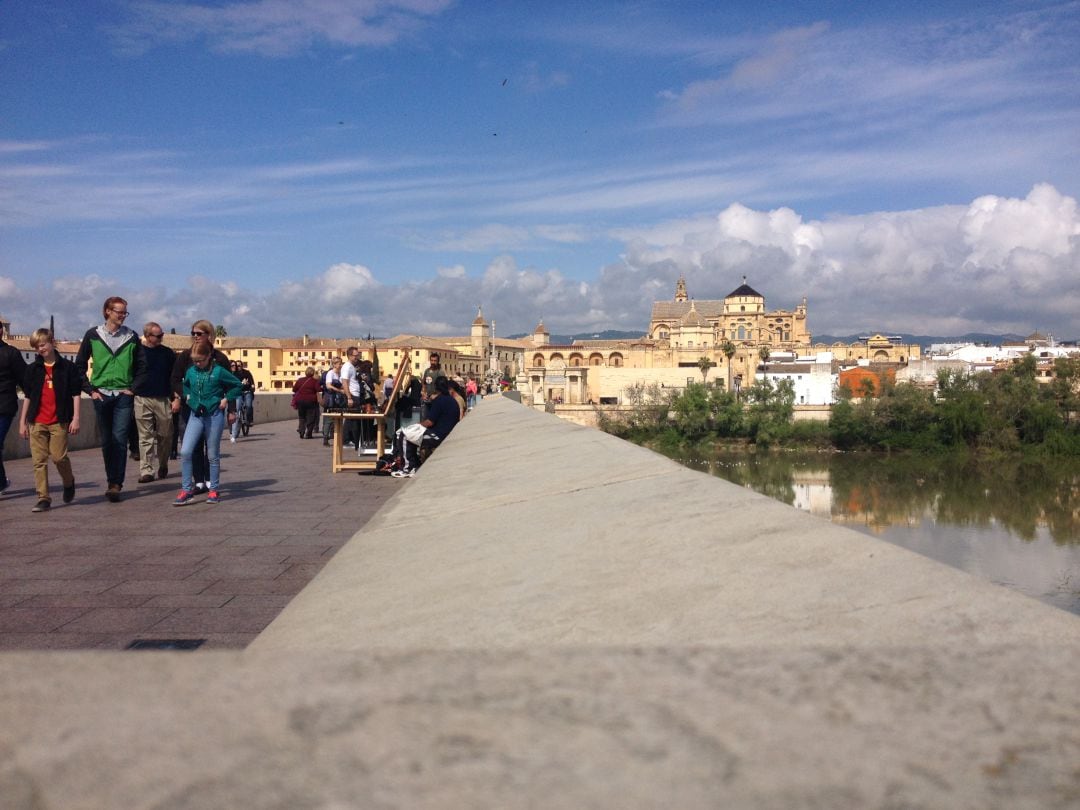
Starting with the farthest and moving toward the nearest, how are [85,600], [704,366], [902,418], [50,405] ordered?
1. [704,366]
2. [902,418]
3. [50,405]
4. [85,600]

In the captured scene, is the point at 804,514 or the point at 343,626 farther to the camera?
the point at 804,514

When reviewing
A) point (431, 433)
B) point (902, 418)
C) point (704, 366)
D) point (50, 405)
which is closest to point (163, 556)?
point (50, 405)

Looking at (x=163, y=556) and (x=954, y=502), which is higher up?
(x=163, y=556)

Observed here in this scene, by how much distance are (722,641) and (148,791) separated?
75cm

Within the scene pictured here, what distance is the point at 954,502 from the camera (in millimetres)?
45812

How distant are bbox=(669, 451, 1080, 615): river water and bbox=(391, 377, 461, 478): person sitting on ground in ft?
79.1

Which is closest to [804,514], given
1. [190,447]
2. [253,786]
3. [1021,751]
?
[1021,751]

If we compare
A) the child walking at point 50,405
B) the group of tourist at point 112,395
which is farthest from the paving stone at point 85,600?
the child walking at point 50,405

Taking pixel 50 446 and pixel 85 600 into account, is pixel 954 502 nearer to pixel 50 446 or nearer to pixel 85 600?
pixel 50 446

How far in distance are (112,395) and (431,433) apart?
3.25m

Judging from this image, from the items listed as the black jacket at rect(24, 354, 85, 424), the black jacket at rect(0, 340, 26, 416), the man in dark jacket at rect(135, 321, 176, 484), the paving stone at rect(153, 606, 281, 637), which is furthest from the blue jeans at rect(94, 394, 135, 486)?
the paving stone at rect(153, 606, 281, 637)

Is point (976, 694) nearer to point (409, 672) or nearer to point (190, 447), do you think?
point (409, 672)

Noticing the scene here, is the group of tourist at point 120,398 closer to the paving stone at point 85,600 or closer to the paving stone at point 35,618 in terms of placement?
the paving stone at point 85,600

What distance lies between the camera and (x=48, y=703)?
3.13 feet
